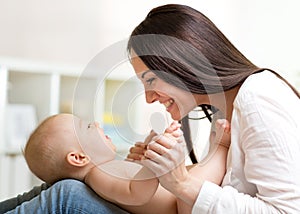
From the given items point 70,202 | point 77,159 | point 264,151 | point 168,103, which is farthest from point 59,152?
point 264,151

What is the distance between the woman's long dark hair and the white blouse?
0.21ft

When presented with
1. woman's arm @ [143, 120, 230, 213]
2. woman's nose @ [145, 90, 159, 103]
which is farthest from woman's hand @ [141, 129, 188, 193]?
woman's nose @ [145, 90, 159, 103]

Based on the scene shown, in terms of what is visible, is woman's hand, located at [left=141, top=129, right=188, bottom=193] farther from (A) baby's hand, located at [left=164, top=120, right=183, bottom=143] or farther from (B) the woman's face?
(B) the woman's face

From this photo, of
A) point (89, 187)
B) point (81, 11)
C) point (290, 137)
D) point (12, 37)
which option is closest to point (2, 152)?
point (12, 37)

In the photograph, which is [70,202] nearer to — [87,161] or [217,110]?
[87,161]

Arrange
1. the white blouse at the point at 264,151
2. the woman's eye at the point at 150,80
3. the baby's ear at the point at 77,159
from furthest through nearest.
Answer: the baby's ear at the point at 77,159, the woman's eye at the point at 150,80, the white blouse at the point at 264,151

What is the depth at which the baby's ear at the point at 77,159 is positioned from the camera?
1.10 meters

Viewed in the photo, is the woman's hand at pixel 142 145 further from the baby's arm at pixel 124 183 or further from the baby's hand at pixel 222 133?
the baby's hand at pixel 222 133

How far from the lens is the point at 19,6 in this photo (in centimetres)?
284

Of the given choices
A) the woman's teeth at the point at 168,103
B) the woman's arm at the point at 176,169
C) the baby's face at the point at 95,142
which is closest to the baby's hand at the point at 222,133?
the woman's arm at the point at 176,169

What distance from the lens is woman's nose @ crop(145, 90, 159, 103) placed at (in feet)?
3.26

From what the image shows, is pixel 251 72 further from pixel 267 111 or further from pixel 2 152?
pixel 2 152

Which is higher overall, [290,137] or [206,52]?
[206,52]

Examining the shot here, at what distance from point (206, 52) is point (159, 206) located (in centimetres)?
33
